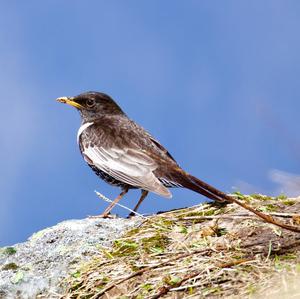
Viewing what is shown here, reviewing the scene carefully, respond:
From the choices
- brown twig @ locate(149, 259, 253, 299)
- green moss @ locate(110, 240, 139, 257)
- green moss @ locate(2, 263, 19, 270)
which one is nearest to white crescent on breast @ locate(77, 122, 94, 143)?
green moss @ locate(2, 263, 19, 270)

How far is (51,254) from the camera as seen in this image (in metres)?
7.07

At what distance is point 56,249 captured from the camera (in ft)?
23.4

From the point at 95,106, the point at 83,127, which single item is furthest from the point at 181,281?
the point at 95,106

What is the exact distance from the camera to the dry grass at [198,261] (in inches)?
223

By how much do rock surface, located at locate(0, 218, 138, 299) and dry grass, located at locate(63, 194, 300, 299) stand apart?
0.55ft

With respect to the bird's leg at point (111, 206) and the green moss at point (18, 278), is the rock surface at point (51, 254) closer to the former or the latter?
the green moss at point (18, 278)

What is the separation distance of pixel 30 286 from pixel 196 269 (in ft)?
5.34

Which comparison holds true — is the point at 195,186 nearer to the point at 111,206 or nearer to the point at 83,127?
the point at 111,206

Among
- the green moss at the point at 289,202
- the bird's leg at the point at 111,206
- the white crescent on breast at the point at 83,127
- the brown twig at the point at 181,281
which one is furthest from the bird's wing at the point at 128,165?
the brown twig at the point at 181,281

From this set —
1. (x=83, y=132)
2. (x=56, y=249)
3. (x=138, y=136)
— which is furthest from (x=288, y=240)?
(x=83, y=132)

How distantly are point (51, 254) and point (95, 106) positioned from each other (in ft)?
15.2

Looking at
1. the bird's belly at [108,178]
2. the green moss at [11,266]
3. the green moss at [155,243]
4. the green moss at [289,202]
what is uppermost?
the bird's belly at [108,178]

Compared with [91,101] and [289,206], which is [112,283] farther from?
[91,101]

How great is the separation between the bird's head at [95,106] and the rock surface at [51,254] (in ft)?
12.4
